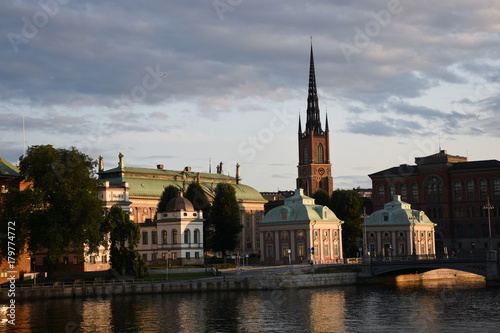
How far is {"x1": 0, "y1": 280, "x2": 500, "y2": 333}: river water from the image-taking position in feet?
223

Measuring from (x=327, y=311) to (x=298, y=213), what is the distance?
55.0 meters

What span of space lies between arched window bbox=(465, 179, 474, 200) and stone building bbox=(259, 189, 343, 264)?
159 feet

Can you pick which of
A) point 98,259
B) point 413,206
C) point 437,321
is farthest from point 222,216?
point 437,321

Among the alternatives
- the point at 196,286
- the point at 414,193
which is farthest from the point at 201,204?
the point at 414,193

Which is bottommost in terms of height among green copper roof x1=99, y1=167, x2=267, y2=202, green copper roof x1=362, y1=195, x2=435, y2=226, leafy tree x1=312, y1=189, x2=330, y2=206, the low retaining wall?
the low retaining wall

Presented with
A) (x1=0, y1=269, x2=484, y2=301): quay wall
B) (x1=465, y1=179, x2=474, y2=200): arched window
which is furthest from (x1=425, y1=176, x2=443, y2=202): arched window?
(x1=0, y1=269, x2=484, y2=301): quay wall

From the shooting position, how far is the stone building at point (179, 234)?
125 meters

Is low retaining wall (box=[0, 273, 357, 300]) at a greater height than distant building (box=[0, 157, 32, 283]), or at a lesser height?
lesser

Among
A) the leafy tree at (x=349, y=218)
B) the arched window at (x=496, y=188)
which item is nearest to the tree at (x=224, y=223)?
the leafy tree at (x=349, y=218)

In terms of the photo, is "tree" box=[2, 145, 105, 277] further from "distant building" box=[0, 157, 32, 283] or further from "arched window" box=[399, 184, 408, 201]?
"arched window" box=[399, 184, 408, 201]

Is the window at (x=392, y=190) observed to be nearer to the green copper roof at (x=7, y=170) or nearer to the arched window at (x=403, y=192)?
the arched window at (x=403, y=192)

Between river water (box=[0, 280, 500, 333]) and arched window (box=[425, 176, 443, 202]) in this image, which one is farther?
arched window (box=[425, 176, 443, 202])

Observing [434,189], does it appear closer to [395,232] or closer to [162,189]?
[395,232]

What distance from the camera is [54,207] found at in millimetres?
98312
